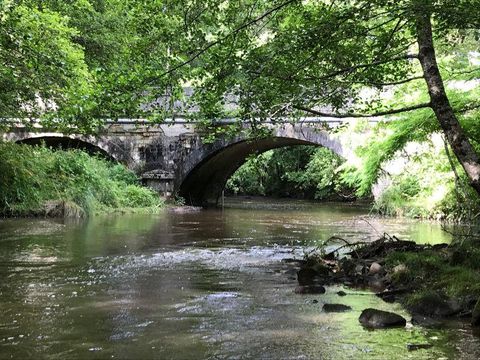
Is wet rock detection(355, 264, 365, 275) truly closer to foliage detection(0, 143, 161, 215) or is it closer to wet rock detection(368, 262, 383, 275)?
wet rock detection(368, 262, 383, 275)

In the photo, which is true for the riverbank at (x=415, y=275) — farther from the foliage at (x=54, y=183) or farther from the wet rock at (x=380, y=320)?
the foliage at (x=54, y=183)

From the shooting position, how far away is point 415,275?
6.11 metres

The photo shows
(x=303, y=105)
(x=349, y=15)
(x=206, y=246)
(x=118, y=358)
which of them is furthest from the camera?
(x=206, y=246)

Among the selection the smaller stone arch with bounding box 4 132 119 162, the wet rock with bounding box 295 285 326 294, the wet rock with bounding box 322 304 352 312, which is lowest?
the wet rock with bounding box 322 304 352 312

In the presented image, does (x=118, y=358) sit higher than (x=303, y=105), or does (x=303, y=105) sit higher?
(x=303, y=105)

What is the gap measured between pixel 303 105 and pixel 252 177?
2867 cm

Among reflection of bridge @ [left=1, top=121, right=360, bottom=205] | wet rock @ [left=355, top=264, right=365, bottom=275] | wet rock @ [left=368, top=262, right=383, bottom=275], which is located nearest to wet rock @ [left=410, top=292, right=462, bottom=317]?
wet rock @ [left=368, top=262, right=383, bottom=275]

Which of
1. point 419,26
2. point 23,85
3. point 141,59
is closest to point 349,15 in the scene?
point 419,26

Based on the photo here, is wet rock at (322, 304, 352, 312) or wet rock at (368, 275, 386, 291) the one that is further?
wet rock at (368, 275, 386, 291)

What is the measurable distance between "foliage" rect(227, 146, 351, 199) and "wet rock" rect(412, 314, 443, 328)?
23945 mm

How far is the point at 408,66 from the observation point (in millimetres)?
7539

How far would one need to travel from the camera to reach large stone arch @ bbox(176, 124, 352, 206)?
1895 cm

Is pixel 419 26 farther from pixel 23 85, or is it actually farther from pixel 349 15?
pixel 23 85

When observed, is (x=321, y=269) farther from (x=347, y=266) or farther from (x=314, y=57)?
(x=314, y=57)
